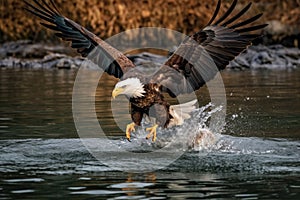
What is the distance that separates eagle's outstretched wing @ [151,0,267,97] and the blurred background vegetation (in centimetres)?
1490

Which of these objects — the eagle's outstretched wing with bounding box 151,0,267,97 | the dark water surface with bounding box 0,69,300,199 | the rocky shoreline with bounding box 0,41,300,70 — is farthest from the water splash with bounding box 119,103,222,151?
the rocky shoreline with bounding box 0,41,300,70

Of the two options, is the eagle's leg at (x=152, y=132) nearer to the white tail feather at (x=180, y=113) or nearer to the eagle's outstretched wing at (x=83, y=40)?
the white tail feather at (x=180, y=113)

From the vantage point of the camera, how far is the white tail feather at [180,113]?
312 inches

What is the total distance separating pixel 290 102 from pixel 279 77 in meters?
4.69

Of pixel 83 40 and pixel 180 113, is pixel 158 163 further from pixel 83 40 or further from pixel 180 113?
pixel 83 40

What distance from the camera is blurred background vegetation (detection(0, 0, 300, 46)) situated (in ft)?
74.2

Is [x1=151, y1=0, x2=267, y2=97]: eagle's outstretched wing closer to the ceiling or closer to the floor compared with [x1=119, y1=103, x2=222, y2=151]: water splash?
closer to the ceiling

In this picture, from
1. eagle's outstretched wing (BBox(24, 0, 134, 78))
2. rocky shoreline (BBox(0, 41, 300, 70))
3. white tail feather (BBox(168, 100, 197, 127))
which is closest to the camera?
white tail feather (BBox(168, 100, 197, 127))

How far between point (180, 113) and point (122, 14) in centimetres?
1488

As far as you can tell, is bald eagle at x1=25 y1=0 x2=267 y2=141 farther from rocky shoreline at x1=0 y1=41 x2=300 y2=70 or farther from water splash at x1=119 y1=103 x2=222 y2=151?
rocky shoreline at x1=0 y1=41 x2=300 y2=70

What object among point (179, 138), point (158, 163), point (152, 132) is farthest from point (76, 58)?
point (158, 163)

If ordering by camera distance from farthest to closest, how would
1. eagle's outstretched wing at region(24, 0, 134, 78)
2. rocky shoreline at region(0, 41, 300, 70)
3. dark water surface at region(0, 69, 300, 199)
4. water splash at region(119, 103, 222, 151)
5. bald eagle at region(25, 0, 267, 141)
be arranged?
1. rocky shoreline at region(0, 41, 300, 70)
2. eagle's outstretched wing at region(24, 0, 134, 78)
3. water splash at region(119, 103, 222, 151)
4. bald eagle at region(25, 0, 267, 141)
5. dark water surface at region(0, 69, 300, 199)

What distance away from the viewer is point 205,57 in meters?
7.58

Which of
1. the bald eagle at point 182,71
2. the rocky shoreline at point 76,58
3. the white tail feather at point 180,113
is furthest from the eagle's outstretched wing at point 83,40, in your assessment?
the rocky shoreline at point 76,58
